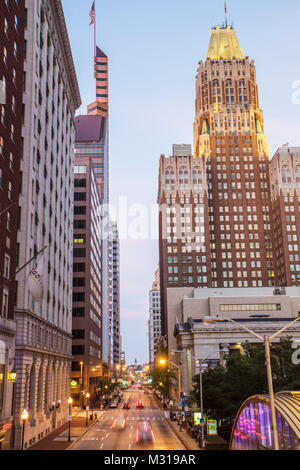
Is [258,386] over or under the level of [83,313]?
under

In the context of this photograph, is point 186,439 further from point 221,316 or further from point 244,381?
point 221,316

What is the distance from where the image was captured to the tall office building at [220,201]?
16338 cm

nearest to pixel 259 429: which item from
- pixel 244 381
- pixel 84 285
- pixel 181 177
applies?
pixel 244 381

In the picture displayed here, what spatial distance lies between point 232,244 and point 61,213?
352ft

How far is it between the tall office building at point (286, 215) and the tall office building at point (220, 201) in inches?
162

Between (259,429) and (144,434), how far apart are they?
3062 cm

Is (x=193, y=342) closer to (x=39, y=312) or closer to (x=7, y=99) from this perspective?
(x=39, y=312)

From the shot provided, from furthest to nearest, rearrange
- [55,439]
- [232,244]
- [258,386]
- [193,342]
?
1. [232,244]
2. [193,342]
3. [55,439]
4. [258,386]

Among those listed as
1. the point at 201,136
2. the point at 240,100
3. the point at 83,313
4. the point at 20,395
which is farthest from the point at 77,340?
the point at 240,100

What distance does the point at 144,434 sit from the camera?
53094 millimetres

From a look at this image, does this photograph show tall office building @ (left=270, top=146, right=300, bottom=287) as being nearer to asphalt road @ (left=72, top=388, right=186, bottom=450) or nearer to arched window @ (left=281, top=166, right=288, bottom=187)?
arched window @ (left=281, top=166, right=288, bottom=187)

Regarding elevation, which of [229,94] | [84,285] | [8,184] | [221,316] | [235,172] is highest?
[229,94]

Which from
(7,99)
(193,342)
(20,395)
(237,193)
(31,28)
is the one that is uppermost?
(237,193)

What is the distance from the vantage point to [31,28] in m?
53.6
